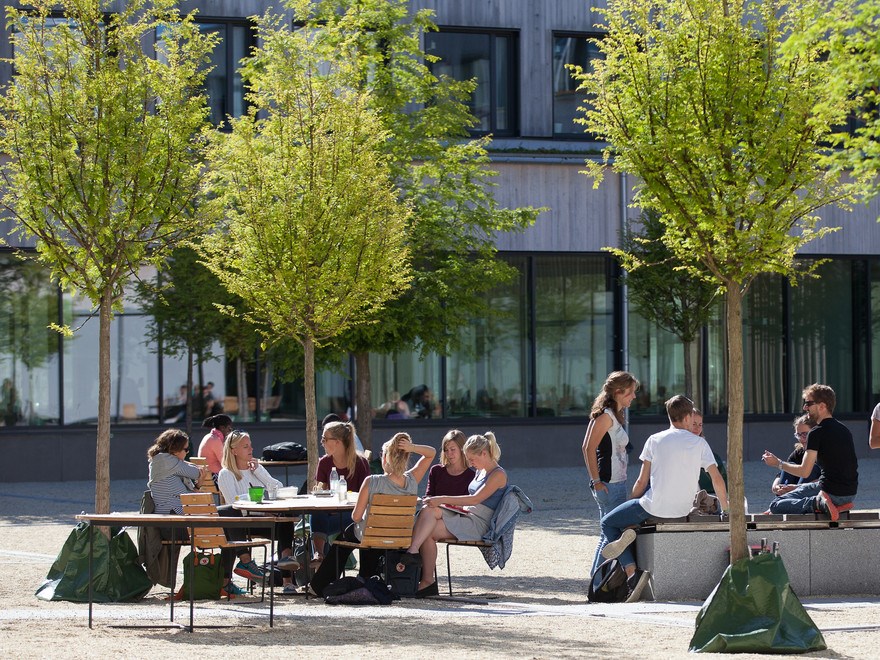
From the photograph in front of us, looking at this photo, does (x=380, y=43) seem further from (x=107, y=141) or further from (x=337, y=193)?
(x=107, y=141)

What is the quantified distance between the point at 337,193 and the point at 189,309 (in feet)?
29.9

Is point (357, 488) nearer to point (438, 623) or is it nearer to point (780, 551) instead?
point (438, 623)

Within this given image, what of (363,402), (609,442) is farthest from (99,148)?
(363,402)

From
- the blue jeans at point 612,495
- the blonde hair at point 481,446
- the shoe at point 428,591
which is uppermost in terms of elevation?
the blonde hair at point 481,446

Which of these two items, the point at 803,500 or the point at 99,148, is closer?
the point at 803,500

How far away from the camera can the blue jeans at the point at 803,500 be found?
39.5 ft

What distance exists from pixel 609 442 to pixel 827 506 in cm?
180

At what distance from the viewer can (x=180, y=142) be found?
1317 centimetres

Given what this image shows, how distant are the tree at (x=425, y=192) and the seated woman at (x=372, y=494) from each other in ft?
30.1

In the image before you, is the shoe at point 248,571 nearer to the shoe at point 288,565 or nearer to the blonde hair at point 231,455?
the shoe at point 288,565

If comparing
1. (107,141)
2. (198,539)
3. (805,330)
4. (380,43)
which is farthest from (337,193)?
(805,330)

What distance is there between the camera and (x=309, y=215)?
15391 mm

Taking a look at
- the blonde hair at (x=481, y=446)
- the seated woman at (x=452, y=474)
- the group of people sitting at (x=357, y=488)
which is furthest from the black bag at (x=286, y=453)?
the blonde hair at (x=481, y=446)

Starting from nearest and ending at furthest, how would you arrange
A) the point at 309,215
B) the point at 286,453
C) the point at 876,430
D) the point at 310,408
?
the point at 876,430 < the point at 309,215 < the point at 310,408 < the point at 286,453
